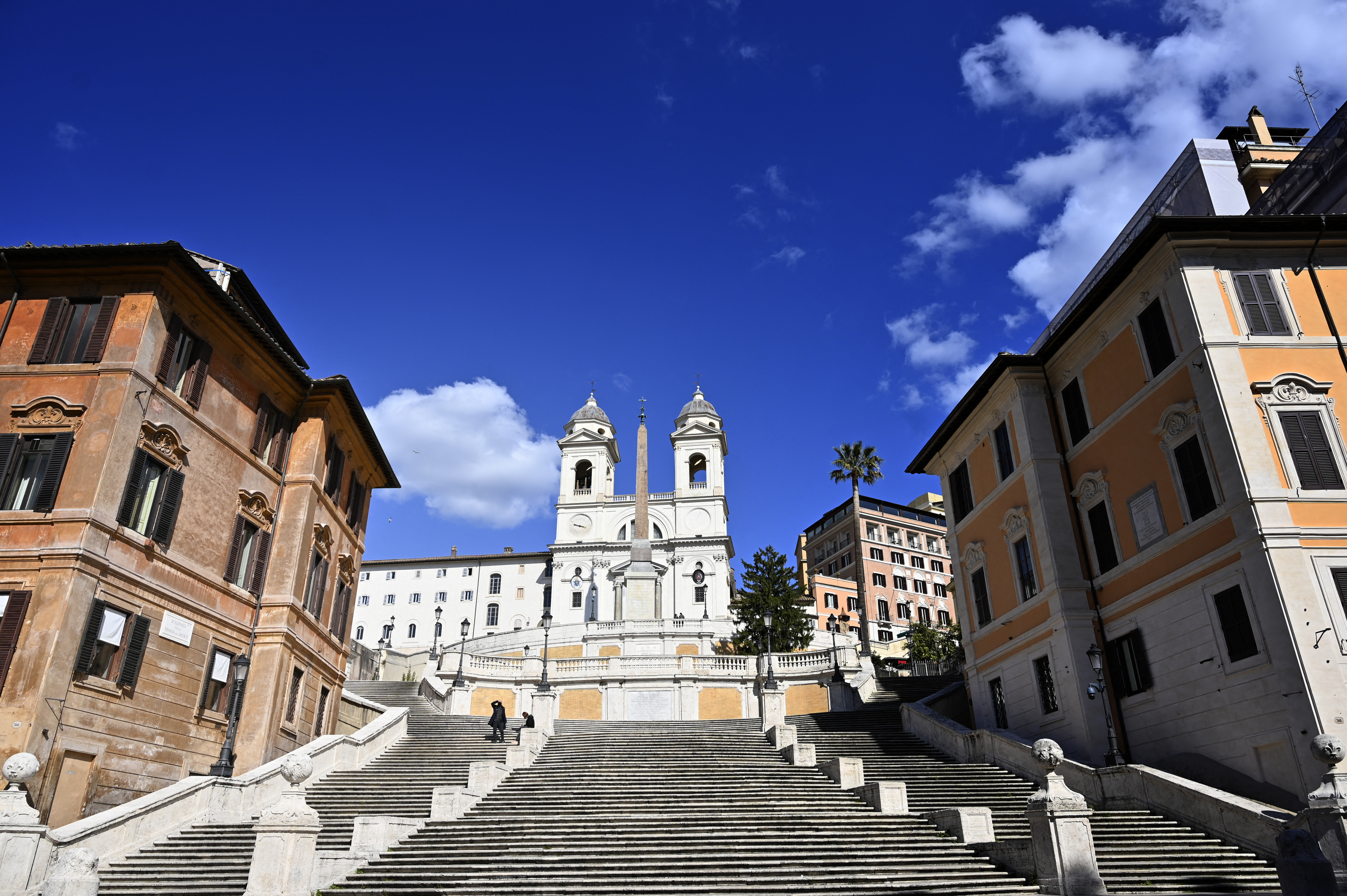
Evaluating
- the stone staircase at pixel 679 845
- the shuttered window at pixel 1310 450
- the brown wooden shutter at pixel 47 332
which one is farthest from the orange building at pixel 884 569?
the brown wooden shutter at pixel 47 332

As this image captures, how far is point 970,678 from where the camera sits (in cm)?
2766

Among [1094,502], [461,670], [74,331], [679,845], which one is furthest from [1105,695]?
[74,331]

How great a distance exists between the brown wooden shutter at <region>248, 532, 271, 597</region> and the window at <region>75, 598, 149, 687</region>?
4.42 metres

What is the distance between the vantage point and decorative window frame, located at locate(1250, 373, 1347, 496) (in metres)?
17.4

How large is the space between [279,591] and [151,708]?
17.4ft

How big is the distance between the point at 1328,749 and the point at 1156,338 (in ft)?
34.5

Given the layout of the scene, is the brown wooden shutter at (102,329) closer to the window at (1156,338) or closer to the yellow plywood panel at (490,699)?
the yellow plywood panel at (490,699)

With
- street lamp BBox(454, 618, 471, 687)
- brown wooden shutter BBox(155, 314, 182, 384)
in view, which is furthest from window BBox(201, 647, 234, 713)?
street lamp BBox(454, 618, 471, 687)

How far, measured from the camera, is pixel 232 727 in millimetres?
17812

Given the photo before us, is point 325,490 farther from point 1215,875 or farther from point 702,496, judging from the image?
point 702,496

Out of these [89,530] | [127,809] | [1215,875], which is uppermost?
[89,530]

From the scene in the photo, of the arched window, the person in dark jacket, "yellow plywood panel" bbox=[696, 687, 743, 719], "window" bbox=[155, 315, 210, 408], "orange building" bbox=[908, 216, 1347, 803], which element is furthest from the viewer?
the arched window

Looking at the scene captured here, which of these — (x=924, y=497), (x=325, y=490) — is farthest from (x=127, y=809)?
(x=924, y=497)

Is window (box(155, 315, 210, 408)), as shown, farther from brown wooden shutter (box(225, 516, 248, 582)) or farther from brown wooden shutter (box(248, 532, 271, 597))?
brown wooden shutter (box(248, 532, 271, 597))
